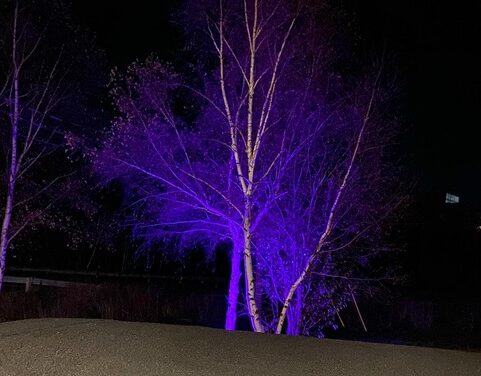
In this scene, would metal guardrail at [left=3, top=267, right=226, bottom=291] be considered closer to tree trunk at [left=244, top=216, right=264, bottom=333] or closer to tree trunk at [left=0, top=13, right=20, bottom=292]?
tree trunk at [left=0, top=13, right=20, bottom=292]

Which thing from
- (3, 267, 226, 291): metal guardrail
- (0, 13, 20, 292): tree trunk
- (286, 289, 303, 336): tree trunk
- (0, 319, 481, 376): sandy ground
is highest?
(0, 13, 20, 292): tree trunk

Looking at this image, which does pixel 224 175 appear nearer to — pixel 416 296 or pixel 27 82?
pixel 27 82

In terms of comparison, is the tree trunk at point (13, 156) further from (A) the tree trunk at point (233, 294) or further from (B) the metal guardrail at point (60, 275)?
(A) the tree trunk at point (233, 294)

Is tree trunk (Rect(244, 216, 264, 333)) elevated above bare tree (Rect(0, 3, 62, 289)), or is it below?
below

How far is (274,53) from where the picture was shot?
519 inches

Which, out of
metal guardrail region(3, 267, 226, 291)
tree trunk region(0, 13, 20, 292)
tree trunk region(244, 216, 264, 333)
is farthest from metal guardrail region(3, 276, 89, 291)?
tree trunk region(244, 216, 264, 333)

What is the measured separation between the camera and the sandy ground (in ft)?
23.3

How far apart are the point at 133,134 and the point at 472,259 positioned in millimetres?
24625

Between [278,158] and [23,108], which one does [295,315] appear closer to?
[278,158]

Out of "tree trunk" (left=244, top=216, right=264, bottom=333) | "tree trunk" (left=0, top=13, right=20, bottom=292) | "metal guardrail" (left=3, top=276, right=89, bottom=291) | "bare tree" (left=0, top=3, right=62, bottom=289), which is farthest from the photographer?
"metal guardrail" (left=3, top=276, right=89, bottom=291)

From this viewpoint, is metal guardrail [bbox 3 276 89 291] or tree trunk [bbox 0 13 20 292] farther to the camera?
metal guardrail [bbox 3 276 89 291]

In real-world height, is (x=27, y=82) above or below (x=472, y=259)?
above


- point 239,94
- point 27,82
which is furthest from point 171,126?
point 27,82

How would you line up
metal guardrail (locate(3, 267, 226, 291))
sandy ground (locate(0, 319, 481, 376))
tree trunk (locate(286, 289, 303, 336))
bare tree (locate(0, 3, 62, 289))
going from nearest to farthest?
sandy ground (locate(0, 319, 481, 376)), tree trunk (locate(286, 289, 303, 336)), bare tree (locate(0, 3, 62, 289)), metal guardrail (locate(3, 267, 226, 291))
